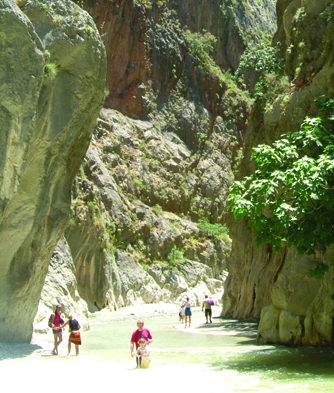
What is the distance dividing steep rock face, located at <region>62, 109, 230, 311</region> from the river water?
17157 mm

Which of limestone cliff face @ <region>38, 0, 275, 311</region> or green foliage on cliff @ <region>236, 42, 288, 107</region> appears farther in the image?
limestone cliff face @ <region>38, 0, 275, 311</region>

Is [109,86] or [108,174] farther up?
[109,86]

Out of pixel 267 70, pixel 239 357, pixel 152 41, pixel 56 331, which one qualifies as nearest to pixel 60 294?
pixel 56 331

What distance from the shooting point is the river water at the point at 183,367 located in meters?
9.33

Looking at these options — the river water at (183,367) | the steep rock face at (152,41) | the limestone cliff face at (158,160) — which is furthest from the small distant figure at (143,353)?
the steep rock face at (152,41)

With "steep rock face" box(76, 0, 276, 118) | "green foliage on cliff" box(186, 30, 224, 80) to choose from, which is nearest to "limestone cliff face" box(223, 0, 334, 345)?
"steep rock face" box(76, 0, 276, 118)

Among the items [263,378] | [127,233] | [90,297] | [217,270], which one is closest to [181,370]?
[263,378]

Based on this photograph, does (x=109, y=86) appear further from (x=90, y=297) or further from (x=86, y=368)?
(x=86, y=368)

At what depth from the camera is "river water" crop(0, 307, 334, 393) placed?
30.6 feet

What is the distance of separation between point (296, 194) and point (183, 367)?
533 cm

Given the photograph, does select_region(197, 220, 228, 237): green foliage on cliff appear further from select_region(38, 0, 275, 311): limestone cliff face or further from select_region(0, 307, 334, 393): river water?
select_region(0, 307, 334, 393): river water

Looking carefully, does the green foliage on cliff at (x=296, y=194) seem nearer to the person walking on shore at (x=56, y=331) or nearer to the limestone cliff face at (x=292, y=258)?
the limestone cliff face at (x=292, y=258)

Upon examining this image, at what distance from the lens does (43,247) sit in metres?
16.8

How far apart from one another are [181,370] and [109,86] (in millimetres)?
48227
